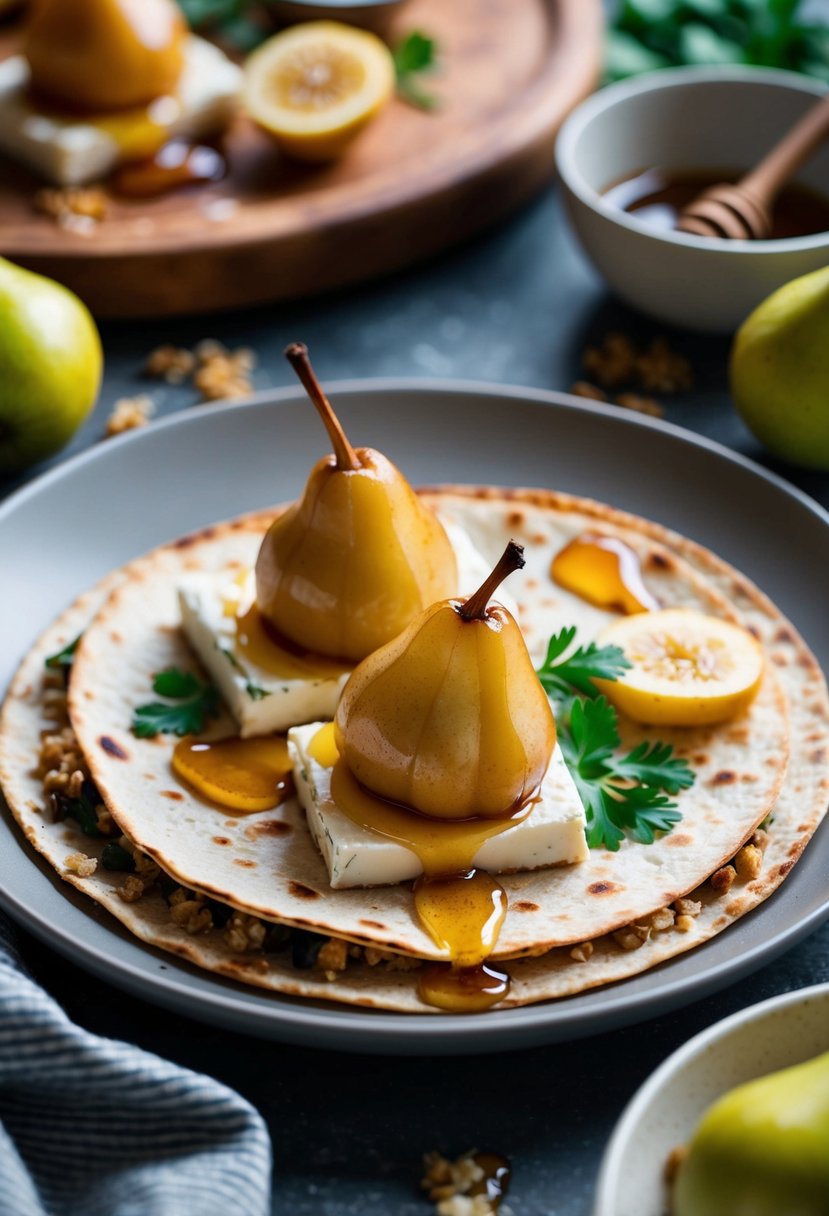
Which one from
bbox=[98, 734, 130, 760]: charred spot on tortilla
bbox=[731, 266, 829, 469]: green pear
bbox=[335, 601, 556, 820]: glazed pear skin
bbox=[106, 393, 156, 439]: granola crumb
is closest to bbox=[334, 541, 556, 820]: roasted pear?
bbox=[335, 601, 556, 820]: glazed pear skin

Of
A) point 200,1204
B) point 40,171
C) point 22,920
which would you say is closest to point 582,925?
point 200,1204

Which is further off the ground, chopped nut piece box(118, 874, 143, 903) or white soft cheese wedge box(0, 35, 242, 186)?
white soft cheese wedge box(0, 35, 242, 186)

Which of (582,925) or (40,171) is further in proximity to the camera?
(40,171)

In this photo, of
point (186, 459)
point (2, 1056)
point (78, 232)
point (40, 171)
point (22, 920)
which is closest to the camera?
point (2, 1056)

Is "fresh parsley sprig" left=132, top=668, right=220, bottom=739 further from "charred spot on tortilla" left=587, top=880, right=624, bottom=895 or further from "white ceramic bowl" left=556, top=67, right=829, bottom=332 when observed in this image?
"white ceramic bowl" left=556, top=67, right=829, bottom=332

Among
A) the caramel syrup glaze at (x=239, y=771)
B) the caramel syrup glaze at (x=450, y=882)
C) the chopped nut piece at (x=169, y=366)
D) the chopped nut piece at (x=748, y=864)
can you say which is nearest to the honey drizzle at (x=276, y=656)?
the caramel syrup glaze at (x=239, y=771)

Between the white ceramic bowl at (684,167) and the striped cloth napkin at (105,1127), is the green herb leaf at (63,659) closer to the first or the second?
the striped cloth napkin at (105,1127)

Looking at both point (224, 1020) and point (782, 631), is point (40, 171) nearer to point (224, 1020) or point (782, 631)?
point (782, 631)
